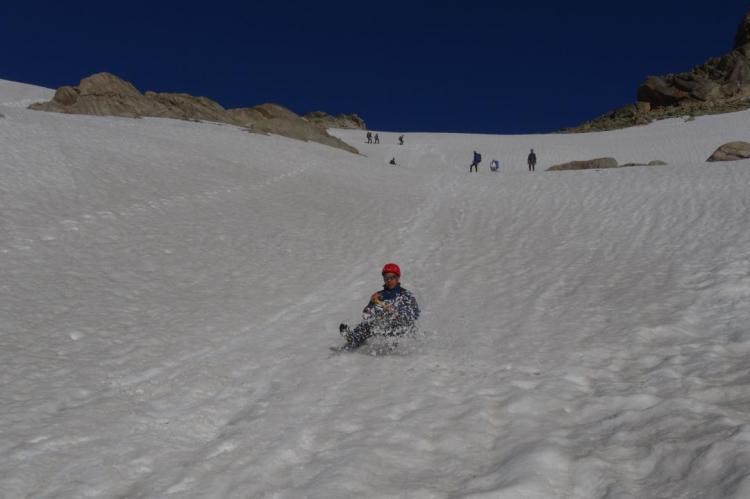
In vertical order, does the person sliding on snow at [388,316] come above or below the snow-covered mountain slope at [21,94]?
below

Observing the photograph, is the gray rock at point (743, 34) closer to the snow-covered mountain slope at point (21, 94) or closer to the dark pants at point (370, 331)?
the snow-covered mountain slope at point (21, 94)

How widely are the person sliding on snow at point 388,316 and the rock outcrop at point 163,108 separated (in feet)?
98.7

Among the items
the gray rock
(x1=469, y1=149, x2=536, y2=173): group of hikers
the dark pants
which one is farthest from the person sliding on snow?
the gray rock

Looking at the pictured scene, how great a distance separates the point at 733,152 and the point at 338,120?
69.5m

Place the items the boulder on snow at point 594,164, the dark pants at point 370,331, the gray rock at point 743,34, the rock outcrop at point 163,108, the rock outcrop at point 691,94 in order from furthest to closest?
the gray rock at point 743,34, the rock outcrop at point 691,94, the rock outcrop at point 163,108, the boulder on snow at point 594,164, the dark pants at point 370,331

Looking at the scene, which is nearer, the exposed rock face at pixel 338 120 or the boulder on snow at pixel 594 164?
the boulder on snow at pixel 594 164

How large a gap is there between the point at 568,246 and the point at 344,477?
A: 449 inches

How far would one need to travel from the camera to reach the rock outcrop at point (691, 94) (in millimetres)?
63938

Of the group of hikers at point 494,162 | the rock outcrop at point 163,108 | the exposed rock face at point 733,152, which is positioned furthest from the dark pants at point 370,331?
the group of hikers at point 494,162

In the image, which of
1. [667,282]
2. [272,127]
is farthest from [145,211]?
[272,127]

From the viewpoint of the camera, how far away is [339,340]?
8.35 meters

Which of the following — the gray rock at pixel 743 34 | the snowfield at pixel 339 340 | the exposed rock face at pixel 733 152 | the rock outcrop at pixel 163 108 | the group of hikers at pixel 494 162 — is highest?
the gray rock at pixel 743 34

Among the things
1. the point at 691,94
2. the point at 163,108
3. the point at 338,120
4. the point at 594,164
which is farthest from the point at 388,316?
the point at 338,120

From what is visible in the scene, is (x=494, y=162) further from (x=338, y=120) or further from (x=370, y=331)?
(x=338, y=120)
